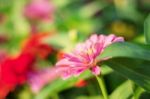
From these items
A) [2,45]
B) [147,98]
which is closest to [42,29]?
[2,45]

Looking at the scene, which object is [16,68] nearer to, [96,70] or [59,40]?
[59,40]

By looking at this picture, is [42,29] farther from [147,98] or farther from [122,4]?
[147,98]

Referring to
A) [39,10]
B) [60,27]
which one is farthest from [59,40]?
[39,10]

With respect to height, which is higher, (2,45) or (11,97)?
(2,45)

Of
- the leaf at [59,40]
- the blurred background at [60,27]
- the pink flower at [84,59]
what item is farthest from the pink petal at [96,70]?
the leaf at [59,40]

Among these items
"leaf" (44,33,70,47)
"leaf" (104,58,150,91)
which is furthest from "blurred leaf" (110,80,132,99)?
"leaf" (44,33,70,47)
